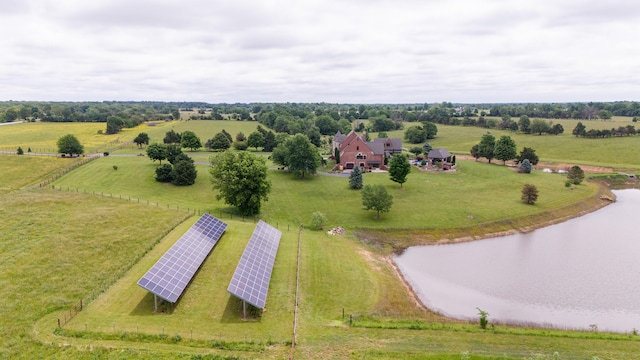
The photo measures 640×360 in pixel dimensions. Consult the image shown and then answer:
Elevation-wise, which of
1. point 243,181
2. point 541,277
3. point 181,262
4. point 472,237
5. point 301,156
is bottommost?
point 541,277

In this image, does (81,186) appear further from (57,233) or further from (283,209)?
(283,209)

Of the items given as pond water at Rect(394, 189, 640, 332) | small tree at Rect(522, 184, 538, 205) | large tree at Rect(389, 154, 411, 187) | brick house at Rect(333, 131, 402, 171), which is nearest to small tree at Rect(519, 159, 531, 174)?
small tree at Rect(522, 184, 538, 205)

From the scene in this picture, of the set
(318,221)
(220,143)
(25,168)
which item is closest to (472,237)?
(318,221)

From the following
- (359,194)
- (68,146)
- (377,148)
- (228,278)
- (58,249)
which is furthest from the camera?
(377,148)

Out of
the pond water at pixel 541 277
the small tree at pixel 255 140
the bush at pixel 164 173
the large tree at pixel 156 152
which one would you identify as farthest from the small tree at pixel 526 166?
the large tree at pixel 156 152

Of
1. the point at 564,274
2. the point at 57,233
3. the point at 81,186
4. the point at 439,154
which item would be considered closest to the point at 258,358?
the point at 57,233

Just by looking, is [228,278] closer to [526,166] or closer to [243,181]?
[243,181]

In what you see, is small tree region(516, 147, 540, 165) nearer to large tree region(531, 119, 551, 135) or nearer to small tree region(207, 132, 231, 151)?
large tree region(531, 119, 551, 135)
